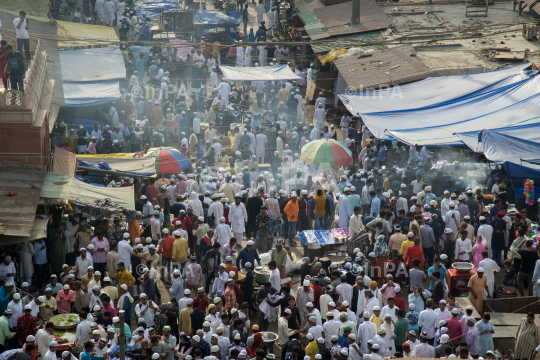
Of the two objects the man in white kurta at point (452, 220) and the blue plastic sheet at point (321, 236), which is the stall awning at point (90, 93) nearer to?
the blue plastic sheet at point (321, 236)

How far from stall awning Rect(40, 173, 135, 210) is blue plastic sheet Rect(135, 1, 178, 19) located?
20.0m

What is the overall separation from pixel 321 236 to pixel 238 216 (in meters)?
1.97

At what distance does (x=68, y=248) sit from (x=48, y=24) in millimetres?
13344

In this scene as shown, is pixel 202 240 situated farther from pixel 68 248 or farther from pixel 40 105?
pixel 40 105

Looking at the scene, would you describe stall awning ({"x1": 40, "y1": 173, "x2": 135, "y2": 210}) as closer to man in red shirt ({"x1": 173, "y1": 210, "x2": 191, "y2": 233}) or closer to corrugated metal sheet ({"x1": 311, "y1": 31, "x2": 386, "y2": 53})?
man in red shirt ({"x1": 173, "y1": 210, "x2": 191, "y2": 233})

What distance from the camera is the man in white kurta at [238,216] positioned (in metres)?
14.3

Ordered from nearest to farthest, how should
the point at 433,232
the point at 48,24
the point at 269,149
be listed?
the point at 433,232 < the point at 269,149 < the point at 48,24

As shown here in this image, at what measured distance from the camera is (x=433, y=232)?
44.4 ft

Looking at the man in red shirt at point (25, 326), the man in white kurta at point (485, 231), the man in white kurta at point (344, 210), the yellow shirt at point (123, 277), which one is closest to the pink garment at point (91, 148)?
the yellow shirt at point (123, 277)

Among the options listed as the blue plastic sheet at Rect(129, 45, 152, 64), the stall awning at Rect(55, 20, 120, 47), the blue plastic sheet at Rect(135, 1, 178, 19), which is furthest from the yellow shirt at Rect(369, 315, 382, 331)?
the blue plastic sheet at Rect(135, 1, 178, 19)

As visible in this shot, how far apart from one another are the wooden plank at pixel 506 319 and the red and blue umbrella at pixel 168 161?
8.64m

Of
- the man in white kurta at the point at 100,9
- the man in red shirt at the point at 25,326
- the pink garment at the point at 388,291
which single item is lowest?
the man in red shirt at the point at 25,326

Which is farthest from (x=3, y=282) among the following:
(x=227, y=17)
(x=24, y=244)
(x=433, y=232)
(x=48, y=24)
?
(x=227, y=17)

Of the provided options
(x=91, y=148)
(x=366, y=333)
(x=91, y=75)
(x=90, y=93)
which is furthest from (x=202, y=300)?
(x=91, y=75)
